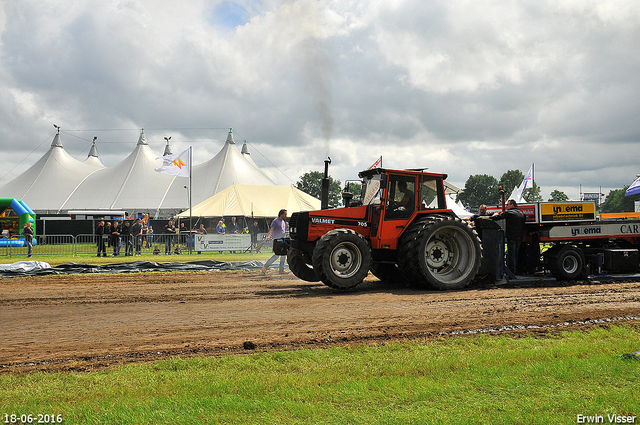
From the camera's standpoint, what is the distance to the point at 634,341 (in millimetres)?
5762

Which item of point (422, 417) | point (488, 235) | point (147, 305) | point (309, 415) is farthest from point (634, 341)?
point (147, 305)

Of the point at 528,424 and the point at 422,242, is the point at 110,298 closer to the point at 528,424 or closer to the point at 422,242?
the point at 422,242

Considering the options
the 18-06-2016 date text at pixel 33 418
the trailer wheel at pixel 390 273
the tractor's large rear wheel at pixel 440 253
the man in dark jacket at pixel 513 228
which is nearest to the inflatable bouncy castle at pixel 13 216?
the trailer wheel at pixel 390 273

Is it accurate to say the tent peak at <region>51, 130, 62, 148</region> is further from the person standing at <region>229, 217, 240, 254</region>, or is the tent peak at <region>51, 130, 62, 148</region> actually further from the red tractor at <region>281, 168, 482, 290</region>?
the red tractor at <region>281, 168, 482, 290</region>

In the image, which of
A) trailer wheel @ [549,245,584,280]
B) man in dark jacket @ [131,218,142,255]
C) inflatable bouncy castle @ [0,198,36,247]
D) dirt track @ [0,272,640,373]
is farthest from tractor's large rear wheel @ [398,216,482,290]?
inflatable bouncy castle @ [0,198,36,247]

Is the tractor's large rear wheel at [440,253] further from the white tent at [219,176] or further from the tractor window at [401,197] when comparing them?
the white tent at [219,176]

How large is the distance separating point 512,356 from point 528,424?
5.88 feet

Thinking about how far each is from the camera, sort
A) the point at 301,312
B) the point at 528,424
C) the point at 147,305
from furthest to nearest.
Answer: the point at 147,305
the point at 301,312
the point at 528,424

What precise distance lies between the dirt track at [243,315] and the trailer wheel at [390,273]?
31 centimetres

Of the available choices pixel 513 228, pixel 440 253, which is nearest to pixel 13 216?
pixel 440 253

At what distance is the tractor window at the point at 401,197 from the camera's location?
404 inches

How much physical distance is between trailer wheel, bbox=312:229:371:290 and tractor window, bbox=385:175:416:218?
3.40 ft

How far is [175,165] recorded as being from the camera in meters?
27.5

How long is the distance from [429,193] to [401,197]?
0.76 meters
